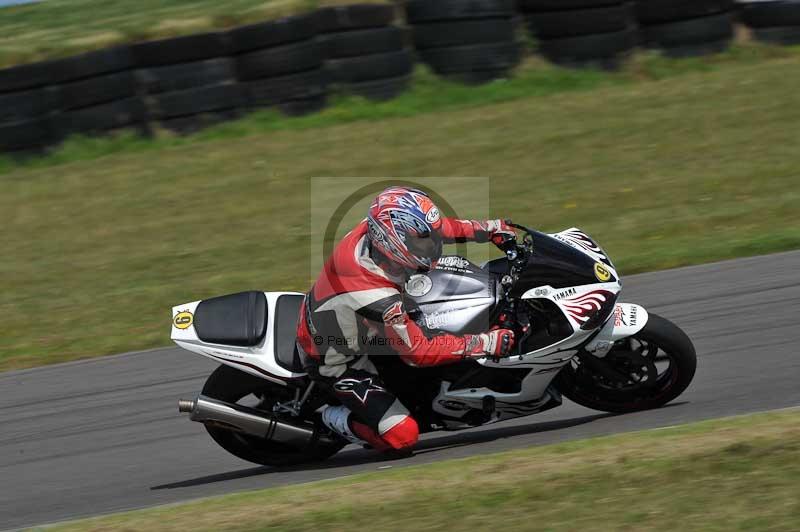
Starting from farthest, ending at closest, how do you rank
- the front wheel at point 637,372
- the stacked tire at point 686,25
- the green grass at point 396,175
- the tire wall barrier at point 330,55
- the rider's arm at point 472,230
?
the stacked tire at point 686,25 < the tire wall barrier at point 330,55 < the green grass at point 396,175 < the rider's arm at point 472,230 < the front wheel at point 637,372

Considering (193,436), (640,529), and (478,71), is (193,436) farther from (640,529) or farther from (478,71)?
(478,71)

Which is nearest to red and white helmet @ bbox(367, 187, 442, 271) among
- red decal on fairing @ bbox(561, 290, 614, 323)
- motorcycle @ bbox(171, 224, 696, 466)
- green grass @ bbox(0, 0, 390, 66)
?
motorcycle @ bbox(171, 224, 696, 466)

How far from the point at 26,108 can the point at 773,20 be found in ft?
33.1

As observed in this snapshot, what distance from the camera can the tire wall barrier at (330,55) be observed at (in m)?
13.5

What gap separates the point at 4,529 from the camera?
18.7 feet

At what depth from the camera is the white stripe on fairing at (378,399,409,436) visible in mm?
5766

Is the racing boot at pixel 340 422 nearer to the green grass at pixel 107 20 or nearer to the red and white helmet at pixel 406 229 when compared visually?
the red and white helmet at pixel 406 229

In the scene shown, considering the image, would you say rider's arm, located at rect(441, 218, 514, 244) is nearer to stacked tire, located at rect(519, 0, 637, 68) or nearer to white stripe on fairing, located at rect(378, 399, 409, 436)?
white stripe on fairing, located at rect(378, 399, 409, 436)

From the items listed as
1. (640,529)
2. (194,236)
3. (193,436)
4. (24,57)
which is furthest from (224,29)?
(640,529)

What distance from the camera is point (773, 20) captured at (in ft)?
48.2

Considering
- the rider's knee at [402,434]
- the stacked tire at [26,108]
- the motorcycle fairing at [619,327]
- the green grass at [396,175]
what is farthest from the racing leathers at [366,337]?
the stacked tire at [26,108]

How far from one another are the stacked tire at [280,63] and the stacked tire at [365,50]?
0.59 ft

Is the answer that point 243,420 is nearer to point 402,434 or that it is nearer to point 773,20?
point 402,434

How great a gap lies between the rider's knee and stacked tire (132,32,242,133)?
882cm
